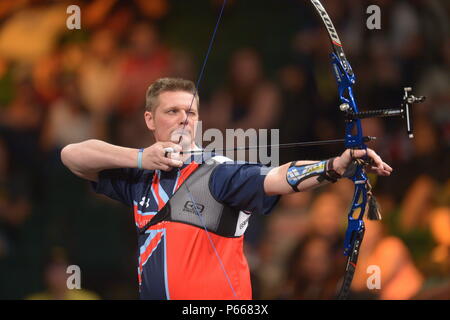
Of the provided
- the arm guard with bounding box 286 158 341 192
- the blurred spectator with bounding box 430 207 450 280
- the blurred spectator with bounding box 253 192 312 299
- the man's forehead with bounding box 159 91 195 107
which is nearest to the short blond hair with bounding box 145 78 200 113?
the man's forehead with bounding box 159 91 195 107

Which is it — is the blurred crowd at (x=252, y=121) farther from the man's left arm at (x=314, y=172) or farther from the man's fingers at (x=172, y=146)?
the man's left arm at (x=314, y=172)

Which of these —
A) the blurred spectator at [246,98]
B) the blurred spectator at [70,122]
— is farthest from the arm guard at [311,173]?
the blurred spectator at [70,122]

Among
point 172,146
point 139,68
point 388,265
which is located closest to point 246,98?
point 139,68

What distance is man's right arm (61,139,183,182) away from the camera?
244 centimetres

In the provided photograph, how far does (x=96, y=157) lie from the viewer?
264 centimetres

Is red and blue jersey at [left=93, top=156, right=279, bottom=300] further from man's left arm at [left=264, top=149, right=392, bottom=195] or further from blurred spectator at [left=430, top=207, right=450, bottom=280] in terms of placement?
blurred spectator at [left=430, top=207, right=450, bottom=280]

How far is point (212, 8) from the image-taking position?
14.5ft

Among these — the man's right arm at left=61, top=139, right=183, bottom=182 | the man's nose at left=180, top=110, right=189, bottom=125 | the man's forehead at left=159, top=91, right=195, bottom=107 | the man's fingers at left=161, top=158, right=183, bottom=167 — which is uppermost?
the man's forehead at left=159, top=91, right=195, bottom=107

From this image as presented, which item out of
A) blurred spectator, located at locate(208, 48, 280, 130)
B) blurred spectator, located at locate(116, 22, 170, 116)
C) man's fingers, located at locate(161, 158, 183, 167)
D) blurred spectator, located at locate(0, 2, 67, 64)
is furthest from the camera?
blurred spectator, located at locate(0, 2, 67, 64)

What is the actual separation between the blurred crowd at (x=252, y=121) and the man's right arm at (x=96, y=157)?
140 centimetres

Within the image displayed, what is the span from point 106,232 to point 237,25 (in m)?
1.46

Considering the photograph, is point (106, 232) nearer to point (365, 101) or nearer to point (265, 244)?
point (265, 244)

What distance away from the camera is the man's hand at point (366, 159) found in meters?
2.02

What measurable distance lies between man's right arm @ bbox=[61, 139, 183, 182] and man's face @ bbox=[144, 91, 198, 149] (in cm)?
8
